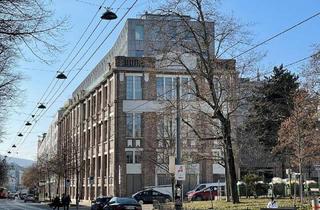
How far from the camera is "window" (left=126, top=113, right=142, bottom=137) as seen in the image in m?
72.4

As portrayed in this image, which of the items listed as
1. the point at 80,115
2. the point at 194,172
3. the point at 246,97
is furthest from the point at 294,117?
the point at 80,115

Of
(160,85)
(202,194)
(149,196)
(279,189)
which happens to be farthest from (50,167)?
Result: (279,189)

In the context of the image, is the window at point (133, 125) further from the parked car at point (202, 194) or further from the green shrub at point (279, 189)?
the green shrub at point (279, 189)

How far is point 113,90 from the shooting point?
73500 millimetres

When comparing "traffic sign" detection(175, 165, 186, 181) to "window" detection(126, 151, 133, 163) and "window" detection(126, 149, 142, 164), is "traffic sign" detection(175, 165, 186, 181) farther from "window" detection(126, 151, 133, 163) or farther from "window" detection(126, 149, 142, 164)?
"window" detection(126, 151, 133, 163)

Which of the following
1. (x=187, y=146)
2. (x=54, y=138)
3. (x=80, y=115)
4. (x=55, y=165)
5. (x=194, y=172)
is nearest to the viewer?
(x=187, y=146)

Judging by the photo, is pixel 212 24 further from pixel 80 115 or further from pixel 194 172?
pixel 80 115

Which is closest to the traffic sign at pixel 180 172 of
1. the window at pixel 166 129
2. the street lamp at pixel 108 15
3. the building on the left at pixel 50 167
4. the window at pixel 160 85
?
the street lamp at pixel 108 15

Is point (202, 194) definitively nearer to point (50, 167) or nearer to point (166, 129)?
point (166, 129)

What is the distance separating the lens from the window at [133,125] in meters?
72.4

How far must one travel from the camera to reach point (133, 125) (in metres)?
72.8

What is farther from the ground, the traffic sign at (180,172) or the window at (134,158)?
the window at (134,158)

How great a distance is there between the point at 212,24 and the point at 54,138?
10680cm

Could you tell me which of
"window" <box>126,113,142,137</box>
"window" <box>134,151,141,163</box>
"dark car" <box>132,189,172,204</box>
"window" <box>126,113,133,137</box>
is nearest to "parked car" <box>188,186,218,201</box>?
"dark car" <box>132,189,172,204</box>
